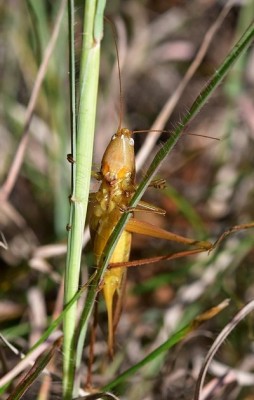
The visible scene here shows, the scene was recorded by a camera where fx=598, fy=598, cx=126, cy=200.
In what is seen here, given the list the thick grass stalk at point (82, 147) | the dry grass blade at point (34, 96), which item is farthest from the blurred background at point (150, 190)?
the thick grass stalk at point (82, 147)

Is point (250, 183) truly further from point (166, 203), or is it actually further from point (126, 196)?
point (126, 196)

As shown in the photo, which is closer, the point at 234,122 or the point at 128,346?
the point at 128,346

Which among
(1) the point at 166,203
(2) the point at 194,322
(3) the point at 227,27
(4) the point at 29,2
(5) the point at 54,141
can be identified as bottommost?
(2) the point at 194,322

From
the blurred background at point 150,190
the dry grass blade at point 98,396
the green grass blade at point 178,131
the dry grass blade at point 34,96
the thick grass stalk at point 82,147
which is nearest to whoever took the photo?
the green grass blade at point 178,131

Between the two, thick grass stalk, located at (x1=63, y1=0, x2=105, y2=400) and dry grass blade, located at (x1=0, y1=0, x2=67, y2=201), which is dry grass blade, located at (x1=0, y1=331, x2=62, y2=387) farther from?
dry grass blade, located at (x1=0, y1=0, x2=67, y2=201)

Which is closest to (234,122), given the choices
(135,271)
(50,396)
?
(135,271)

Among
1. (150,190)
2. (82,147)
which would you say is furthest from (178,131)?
(150,190)

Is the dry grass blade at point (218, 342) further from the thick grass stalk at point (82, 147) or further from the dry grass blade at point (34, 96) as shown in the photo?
the dry grass blade at point (34, 96)

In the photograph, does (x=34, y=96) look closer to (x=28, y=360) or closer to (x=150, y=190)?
(x=28, y=360)
